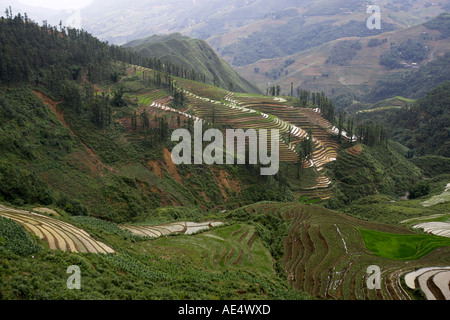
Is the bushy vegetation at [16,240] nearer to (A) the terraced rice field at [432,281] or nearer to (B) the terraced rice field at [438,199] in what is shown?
(A) the terraced rice field at [432,281]

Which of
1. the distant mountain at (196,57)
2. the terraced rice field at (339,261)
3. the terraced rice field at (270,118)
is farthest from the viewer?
the distant mountain at (196,57)

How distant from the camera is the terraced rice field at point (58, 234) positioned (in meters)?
18.9

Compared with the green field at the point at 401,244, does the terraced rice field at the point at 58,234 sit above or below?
above

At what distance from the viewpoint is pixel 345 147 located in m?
72.4

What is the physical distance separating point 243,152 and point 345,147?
26787mm

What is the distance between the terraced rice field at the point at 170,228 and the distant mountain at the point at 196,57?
392 feet

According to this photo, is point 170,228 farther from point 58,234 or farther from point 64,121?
point 64,121

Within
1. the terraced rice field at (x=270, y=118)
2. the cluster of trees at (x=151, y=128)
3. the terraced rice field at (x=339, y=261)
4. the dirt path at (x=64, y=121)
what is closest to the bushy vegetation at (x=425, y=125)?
the terraced rice field at (x=270, y=118)

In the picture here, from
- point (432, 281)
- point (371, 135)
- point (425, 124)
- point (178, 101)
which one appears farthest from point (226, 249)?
point (425, 124)

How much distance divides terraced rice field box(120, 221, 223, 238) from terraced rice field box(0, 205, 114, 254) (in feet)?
25.2

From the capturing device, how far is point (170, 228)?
31.7m

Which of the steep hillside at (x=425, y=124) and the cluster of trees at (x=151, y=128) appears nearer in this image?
the cluster of trees at (x=151, y=128)

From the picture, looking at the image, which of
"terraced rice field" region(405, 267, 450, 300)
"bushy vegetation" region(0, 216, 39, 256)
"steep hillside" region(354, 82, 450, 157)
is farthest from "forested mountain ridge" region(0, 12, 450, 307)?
"steep hillside" region(354, 82, 450, 157)
